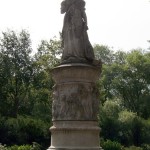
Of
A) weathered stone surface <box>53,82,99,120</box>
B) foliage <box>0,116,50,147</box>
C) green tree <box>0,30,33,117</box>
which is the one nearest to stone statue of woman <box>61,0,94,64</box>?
weathered stone surface <box>53,82,99,120</box>

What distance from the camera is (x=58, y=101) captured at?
34.8ft

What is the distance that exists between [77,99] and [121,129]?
3258 centimetres

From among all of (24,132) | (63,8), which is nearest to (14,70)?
(24,132)

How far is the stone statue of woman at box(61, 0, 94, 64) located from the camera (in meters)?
10.9

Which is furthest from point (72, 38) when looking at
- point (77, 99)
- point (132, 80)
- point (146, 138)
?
point (132, 80)

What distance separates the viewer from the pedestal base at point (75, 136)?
10070 mm

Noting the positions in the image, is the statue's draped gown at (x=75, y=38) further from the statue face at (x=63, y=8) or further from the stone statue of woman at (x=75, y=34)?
the statue face at (x=63, y=8)

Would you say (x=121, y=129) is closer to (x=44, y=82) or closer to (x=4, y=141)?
(x=44, y=82)

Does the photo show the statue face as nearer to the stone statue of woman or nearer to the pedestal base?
the stone statue of woman

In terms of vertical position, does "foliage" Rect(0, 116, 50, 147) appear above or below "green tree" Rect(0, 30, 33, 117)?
below

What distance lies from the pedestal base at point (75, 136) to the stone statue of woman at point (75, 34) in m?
1.79

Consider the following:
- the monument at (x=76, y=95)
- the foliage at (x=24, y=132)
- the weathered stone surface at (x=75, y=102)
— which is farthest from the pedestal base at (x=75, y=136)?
the foliage at (x=24, y=132)

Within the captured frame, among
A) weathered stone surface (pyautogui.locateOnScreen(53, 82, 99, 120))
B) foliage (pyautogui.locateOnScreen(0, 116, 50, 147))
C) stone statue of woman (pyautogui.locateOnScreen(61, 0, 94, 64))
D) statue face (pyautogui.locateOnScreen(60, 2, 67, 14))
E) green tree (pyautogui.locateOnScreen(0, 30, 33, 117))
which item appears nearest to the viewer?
weathered stone surface (pyautogui.locateOnScreen(53, 82, 99, 120))

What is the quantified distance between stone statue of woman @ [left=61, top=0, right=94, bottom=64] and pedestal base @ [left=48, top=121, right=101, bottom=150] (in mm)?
1792
